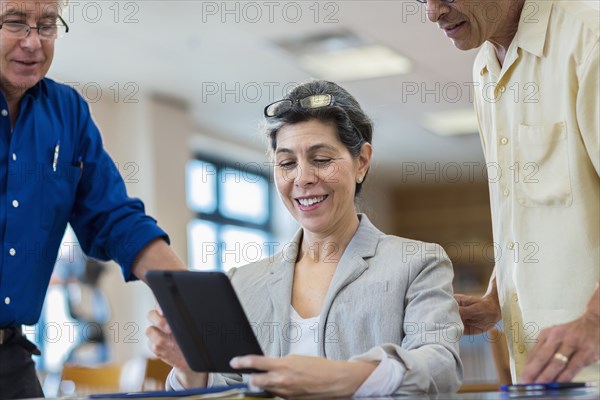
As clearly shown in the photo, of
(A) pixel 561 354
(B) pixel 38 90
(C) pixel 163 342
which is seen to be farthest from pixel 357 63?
(A) pixel 561 354

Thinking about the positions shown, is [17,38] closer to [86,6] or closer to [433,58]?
[86,6]

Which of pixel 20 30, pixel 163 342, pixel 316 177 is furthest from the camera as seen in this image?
pixel 20 30

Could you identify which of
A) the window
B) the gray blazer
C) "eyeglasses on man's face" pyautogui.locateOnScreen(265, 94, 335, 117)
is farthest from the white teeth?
the window

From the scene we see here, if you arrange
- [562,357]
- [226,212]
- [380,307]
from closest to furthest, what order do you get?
[562,357] < [380,307] < [226,212]

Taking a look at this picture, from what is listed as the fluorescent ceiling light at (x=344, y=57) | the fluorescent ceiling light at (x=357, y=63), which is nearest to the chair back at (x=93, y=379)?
the fluorescent ceiling light at (x=344, y=57)

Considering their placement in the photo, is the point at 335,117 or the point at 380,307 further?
the point at 335,117

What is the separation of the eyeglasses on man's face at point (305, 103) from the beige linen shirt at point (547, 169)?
0.38m

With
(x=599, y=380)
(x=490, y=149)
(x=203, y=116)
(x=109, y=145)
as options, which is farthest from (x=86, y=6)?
(x=599, y=380)

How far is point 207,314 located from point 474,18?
878 mm

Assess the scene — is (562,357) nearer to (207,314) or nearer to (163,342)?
(207,314)

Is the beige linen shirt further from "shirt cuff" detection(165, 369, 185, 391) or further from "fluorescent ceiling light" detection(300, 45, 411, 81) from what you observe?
"fluorescent ceiling light" detection(300, 45, 411, 81)

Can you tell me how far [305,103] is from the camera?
84.9 inches

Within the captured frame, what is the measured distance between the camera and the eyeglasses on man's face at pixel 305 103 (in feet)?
7.03

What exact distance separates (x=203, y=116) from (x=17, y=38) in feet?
22.5
